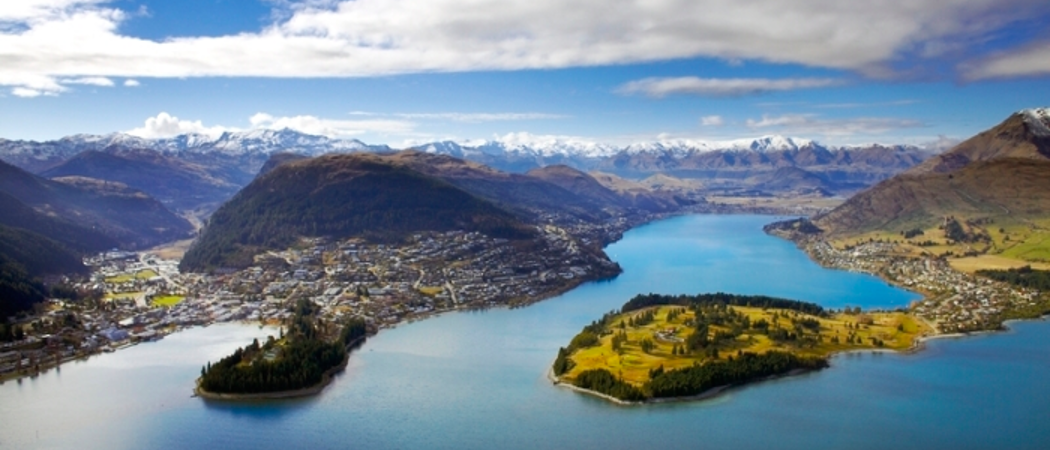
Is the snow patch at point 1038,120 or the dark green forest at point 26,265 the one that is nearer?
the dark green forest at point 26,265

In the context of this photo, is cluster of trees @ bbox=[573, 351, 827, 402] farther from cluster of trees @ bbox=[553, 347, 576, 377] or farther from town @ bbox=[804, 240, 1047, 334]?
town @ bbox=[804, 240, 1047, 334]

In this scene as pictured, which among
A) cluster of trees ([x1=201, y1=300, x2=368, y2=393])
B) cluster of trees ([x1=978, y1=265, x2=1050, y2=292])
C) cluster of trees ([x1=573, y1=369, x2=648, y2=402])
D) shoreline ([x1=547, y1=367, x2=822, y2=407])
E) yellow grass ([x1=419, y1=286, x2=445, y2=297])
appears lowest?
shoreline ([x1=547, y1=367, x2=822, y2=407])

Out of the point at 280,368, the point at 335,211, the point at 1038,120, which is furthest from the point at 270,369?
the point at 1038,120

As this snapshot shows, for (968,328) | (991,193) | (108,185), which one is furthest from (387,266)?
(991,193)

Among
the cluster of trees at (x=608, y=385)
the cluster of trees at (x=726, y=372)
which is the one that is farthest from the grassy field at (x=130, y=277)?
the cluster of trees at (x=726, y=372)

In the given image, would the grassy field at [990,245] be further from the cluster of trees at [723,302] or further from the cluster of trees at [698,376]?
the cluster of trees at [698,376]

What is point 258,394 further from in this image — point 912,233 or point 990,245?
point 912,233

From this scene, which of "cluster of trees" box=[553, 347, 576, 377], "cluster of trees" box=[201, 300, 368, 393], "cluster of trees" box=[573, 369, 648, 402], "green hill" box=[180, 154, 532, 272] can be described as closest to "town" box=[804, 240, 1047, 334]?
"cluster of trees" box=[573, 369, 648, 402]
